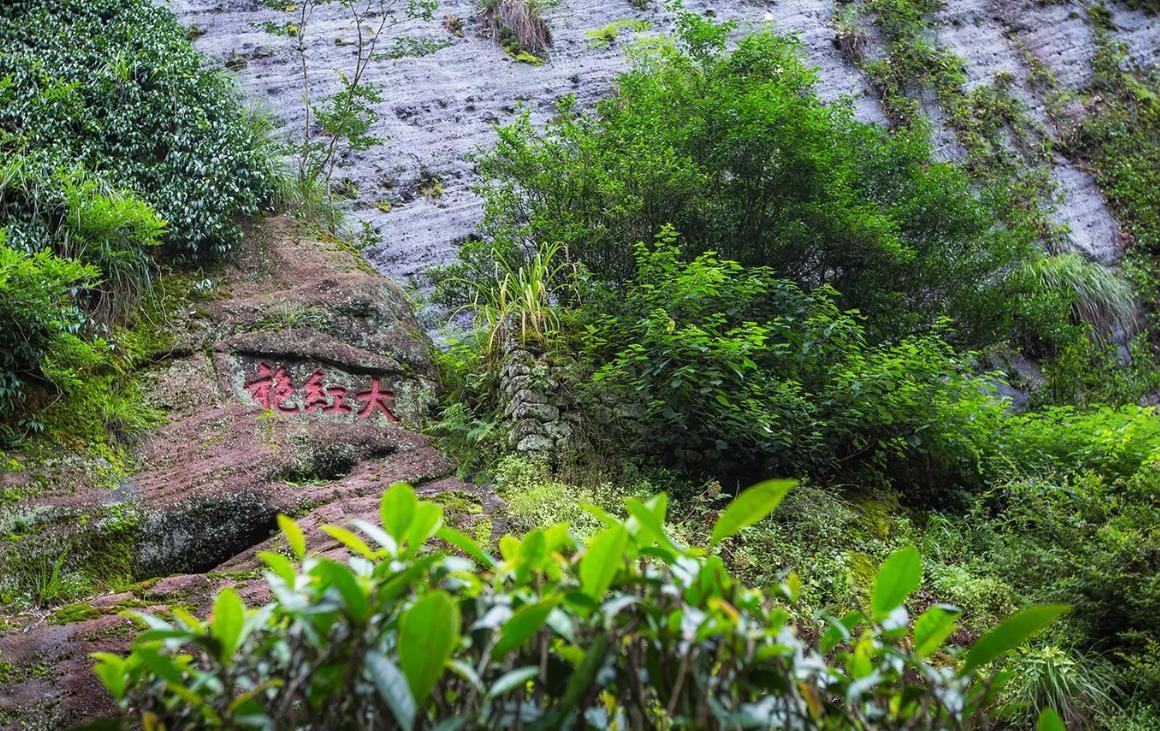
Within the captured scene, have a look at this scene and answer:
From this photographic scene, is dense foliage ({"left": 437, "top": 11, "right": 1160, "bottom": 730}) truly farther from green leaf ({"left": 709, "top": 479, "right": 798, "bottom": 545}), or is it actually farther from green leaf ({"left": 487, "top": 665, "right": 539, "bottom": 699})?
green leaf ({"left": 487, "top": 665, "right": 539, "bottom": 699})

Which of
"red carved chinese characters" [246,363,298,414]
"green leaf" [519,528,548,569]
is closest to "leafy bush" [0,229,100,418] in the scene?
"red carved chinese characters" [246,363,298,414]

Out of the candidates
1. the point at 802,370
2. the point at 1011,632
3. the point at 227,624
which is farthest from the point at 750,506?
the point at 802,370

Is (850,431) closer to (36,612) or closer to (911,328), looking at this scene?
(911,328)

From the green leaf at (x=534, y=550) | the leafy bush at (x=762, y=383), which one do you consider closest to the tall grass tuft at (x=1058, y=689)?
the leafy bush at (x=762, y=383)

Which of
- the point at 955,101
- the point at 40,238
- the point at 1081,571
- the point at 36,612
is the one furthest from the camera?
the point at 955,101

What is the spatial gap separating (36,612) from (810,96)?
6.24 metres

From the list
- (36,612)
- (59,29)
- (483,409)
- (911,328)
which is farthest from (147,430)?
(911,328)

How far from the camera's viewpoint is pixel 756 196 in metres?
6.50

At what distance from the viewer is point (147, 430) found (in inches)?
198

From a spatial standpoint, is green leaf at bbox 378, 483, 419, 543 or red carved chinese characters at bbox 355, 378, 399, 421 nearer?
green leaf at bbox 378, 483, 419, 543

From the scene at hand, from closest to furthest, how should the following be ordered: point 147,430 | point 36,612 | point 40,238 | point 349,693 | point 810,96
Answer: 1. point 349,693
2. point 36,612
3. point 147,430
4. point 40,238
5. point 810,96

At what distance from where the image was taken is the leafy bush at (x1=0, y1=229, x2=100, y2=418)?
4.60 meters

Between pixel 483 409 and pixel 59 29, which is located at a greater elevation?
pixel 59 29

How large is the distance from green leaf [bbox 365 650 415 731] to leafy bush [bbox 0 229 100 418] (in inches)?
179
